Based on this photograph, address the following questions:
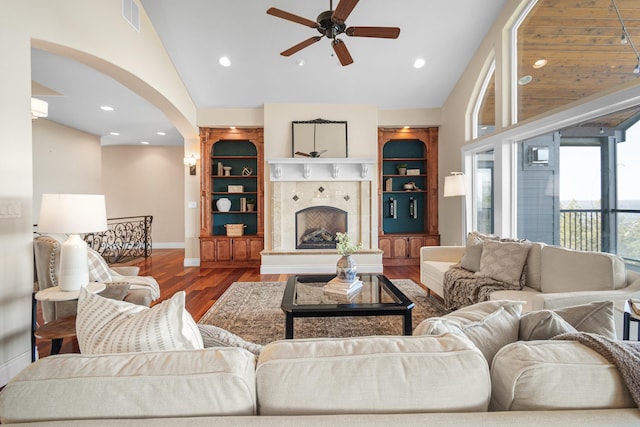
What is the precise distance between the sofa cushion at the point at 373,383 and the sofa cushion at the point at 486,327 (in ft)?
0.71

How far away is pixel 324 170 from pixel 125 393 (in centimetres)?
529

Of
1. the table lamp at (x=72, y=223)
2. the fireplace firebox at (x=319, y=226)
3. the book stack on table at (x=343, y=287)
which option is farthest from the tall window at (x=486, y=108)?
the table lamp at (x=72, y=223)

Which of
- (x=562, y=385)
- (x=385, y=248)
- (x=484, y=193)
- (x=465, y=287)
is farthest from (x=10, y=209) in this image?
(x=484, y=193)

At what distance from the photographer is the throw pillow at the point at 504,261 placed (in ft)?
9.75

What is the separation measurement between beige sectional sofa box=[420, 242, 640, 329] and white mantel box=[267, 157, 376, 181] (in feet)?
10.6

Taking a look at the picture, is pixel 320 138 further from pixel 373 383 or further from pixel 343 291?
pixel 373 383

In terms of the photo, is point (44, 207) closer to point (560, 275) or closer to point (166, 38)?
point (166, 38)

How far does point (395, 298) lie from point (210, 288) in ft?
9.92

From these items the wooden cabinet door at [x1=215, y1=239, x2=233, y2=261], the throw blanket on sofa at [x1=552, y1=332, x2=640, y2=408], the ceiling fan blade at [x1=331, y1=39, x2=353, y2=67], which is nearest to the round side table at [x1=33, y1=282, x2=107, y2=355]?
the throw blanket on sofa at [x1=552, y1=332, x2=640, y2=408]

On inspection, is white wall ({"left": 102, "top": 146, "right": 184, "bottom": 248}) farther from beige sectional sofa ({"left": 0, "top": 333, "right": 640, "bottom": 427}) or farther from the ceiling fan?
beige sectional sofa ({"left": 0, "top": 333, "right": 640, "bottom": 427})

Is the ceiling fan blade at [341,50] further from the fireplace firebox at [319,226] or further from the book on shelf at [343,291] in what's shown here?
the fireplace firebox at [319,226]

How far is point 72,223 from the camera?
217 cm

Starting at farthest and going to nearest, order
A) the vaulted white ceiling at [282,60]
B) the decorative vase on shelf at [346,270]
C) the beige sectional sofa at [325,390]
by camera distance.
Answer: the vaulted white ceiling at [282,60] → the decorative vase on shelf at [346,270] → the beige sectional sofa at [325,390]

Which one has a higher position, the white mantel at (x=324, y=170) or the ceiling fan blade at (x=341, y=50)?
the ceiling fan blade at (x=341, y=50)
